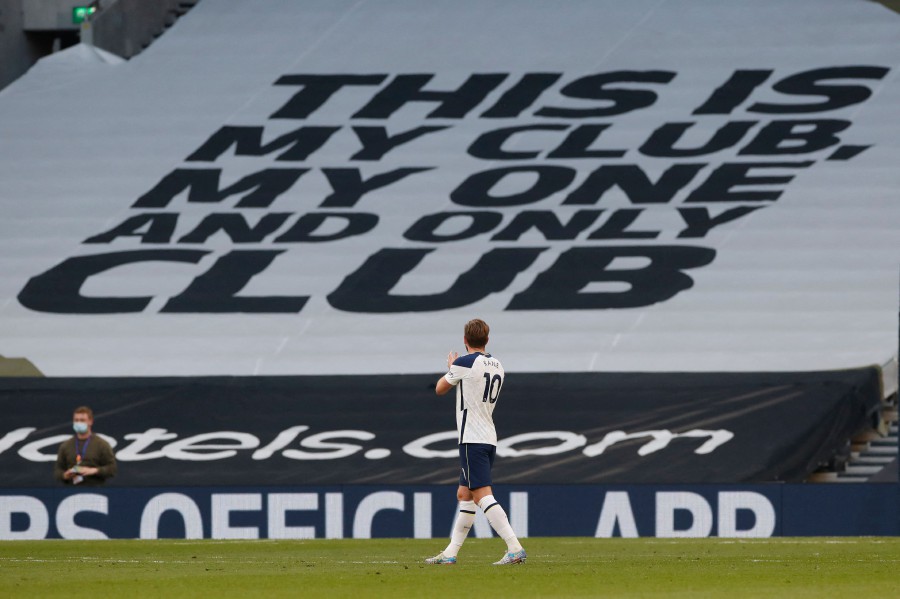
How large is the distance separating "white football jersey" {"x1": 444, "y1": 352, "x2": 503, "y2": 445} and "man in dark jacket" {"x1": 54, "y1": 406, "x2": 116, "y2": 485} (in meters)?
6.86

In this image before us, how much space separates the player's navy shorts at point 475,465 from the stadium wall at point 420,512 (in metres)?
6.36

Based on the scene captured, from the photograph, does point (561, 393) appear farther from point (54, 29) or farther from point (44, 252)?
point (54, 29)

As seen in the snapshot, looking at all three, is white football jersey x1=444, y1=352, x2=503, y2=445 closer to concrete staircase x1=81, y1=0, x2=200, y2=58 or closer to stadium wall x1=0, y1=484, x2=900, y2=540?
stadium wall x1=0, y1=484, x2=900, y2=540

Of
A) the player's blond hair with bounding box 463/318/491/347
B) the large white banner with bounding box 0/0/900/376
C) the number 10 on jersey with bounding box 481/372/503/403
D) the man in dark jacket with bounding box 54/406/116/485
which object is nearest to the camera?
the player's blond hair with bounding box 463/318/491/347

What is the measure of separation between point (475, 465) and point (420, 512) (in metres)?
6.63

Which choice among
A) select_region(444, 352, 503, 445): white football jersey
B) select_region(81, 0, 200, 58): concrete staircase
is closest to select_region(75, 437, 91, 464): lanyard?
select_region(444, 352, 503, 445): white football jersey

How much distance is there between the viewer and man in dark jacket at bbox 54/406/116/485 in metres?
15.8

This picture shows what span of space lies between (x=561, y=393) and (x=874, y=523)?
4.36 m

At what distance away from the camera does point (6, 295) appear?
22297mm

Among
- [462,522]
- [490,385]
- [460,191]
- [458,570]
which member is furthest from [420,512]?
[460,191]

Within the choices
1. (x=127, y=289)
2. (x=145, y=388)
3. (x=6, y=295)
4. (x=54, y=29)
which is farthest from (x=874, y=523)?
(x=54, y=29)

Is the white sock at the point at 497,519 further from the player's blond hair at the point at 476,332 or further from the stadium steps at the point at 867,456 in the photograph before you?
the stadium steps at the point at 867,456

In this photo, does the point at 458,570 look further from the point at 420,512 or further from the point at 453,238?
the point at 453,238

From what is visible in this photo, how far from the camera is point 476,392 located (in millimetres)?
9852
